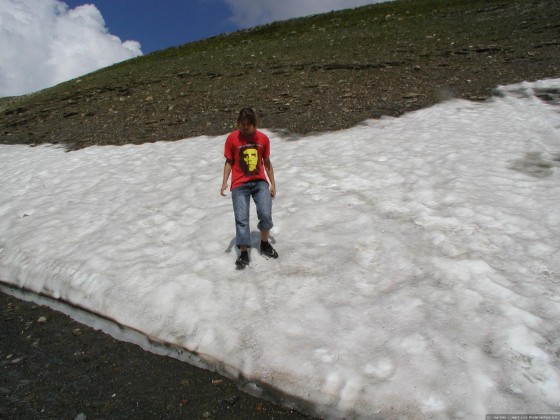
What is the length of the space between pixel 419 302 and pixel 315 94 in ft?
42.4

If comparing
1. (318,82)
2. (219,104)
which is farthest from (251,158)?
(318,82)

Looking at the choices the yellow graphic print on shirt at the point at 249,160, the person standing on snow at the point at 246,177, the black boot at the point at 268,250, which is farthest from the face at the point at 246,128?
the black boot at the point at 268,250

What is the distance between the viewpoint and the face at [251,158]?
19.2ft

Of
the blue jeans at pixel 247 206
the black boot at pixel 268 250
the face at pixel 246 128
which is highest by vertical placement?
the face at pixel 246 128

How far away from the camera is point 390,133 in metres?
11.2

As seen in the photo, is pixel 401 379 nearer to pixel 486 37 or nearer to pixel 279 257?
pixel 279 257

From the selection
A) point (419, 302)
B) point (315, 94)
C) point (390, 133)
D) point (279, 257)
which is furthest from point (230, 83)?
point (419, 302)

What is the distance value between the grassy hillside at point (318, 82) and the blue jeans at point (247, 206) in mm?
7413

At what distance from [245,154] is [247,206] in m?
0.80

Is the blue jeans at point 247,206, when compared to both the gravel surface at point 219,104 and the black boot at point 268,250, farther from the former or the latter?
the gravel surface at point 219,104

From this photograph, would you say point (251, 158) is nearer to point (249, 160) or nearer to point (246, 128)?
point (249, 160)

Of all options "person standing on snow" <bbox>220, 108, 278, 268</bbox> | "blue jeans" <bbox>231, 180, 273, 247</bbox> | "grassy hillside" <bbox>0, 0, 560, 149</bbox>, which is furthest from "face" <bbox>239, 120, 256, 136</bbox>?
"grassy hillside" <bbox>0, 0, 560, 149</bbox>

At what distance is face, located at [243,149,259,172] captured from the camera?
5.84m

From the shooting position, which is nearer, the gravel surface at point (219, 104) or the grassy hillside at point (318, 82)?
the gravel surface at point (219, 104)
